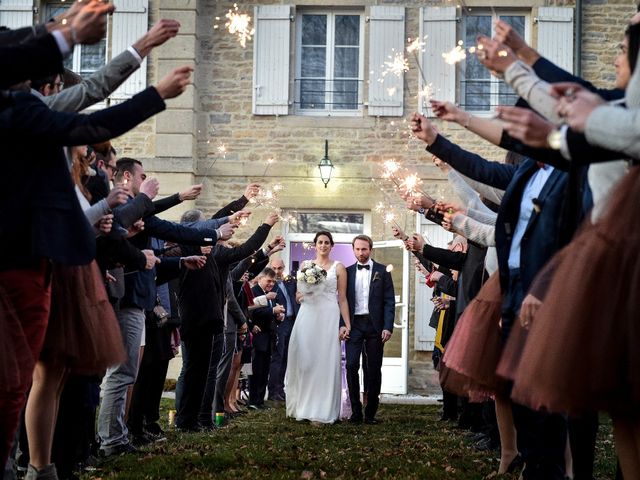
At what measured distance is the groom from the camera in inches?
433

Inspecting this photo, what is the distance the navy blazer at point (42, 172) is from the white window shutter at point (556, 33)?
13.4 meters

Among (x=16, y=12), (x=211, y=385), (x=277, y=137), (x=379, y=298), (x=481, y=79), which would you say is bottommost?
(x=211, y=385)

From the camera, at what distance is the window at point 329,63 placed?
663 inches

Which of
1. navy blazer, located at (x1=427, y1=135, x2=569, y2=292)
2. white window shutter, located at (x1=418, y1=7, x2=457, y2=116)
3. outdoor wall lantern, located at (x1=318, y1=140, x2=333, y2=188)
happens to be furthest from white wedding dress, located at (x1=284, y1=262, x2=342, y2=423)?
white window shutter, located at (x1=418, y1=7, x2=457, y2=116)

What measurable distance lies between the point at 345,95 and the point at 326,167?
143 centimetres

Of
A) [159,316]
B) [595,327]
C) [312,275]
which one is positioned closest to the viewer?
[595,327]

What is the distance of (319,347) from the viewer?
1098 cm

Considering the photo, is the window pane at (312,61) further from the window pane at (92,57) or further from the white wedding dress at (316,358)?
the white wedding dress at (316,358)

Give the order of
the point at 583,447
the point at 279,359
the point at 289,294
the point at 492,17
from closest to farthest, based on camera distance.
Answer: the point at 583,447 < the point at 289,294 < the point at 279,359 < the point at 492,17

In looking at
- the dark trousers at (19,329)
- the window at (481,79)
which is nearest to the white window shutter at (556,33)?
the window at (481,79)

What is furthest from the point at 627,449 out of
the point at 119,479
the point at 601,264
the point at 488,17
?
the point at 488,17

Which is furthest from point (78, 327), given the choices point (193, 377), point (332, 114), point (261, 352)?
point (332, 114)

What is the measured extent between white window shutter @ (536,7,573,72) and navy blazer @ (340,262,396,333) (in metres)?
6.60

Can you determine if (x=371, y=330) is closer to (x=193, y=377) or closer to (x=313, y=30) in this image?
(x=193, y=377)
